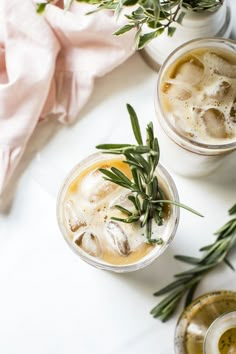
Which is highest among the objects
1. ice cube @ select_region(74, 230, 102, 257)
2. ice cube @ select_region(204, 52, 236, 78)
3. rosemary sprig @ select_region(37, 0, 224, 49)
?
rosemary sprig @ select_region(37, 0, 224, 49)

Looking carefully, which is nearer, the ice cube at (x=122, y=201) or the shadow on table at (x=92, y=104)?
the ice cube at (x=122, y=201)

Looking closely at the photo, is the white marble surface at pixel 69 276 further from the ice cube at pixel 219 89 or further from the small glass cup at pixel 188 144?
the ice cube at pixel 219 89

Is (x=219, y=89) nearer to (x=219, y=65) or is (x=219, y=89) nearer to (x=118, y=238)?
(x=219, y=65)

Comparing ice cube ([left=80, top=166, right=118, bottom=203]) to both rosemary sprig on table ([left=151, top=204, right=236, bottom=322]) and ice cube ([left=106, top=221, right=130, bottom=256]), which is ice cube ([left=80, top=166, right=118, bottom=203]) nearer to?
ice cube ([left=106, top=221, right=130, bottom=256])

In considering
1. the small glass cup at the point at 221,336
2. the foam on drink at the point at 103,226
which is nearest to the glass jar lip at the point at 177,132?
the foam on drink at the point at 103,226

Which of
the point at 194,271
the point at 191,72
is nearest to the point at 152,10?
the point at 191,72

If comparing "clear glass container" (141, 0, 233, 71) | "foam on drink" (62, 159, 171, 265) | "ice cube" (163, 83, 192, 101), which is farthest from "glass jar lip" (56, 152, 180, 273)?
"clear glass container" (141, 0, 233, 71)

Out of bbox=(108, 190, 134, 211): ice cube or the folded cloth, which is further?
the folded cloth

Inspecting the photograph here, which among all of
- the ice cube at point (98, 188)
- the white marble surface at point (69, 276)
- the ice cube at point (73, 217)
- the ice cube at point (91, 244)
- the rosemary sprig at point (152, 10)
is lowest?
the white marble surface at point (69, 276)
